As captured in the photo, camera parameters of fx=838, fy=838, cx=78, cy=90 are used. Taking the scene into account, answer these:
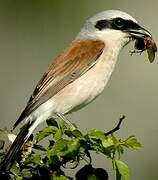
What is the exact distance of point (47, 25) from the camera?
303 inches

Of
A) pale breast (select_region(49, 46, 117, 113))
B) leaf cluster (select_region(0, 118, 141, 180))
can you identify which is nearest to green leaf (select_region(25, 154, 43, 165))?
leaf cluster (select_region(0, 118, 141, 180))

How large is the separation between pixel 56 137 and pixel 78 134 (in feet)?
0.35

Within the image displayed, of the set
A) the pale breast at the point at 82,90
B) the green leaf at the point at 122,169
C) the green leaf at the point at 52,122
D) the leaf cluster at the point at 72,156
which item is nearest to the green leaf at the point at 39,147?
the leaf cluster at the point at 72,156

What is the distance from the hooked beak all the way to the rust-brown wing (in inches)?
8.1

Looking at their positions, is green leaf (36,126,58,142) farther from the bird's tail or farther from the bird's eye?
the bird's eye

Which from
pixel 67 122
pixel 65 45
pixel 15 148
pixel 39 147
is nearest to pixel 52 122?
pixel 67 122

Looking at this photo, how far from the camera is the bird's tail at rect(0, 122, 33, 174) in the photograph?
3830 mm

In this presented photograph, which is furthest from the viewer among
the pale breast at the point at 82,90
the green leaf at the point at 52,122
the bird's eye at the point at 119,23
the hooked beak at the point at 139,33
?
the bird's eye at the point at 119,23

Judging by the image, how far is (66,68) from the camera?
17.2 ft

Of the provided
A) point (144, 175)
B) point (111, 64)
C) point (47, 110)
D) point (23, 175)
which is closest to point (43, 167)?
Result: point (23, 175)

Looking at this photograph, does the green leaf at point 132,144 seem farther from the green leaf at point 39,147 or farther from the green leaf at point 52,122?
the green leaf at point 52,122

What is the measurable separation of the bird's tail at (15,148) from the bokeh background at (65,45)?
76.1 inches

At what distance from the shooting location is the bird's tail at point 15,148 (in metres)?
3.83

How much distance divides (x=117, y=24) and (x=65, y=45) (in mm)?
2024
